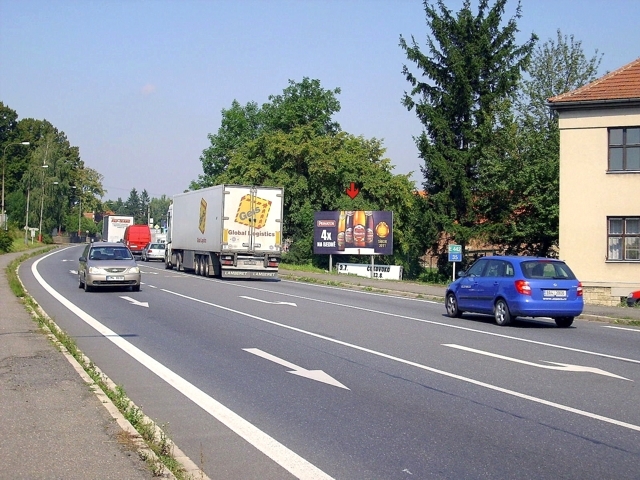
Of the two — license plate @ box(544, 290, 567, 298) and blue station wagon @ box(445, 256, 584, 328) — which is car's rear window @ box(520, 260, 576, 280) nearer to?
blue station wagon @ box(445, 256, 584, 328)

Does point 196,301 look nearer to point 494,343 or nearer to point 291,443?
point 494,343

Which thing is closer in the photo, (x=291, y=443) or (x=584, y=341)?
(x=291, y=443)

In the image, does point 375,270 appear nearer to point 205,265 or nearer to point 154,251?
point 205,265

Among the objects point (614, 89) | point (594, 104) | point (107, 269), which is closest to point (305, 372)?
point (107, 269)

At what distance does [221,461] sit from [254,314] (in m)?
12.8

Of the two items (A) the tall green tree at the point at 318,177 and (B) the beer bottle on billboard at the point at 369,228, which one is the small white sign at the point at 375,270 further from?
(A) the tall green tree at the point at 318,177

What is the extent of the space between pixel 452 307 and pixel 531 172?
23.6m

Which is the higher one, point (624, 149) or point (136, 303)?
point (624, 149)

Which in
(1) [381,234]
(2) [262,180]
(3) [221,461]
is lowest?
(3) [221,461]

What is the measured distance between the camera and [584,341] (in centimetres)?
1545

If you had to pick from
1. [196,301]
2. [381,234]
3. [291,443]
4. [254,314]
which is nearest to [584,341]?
[254,314]

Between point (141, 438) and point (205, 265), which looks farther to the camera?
point (205, 265)

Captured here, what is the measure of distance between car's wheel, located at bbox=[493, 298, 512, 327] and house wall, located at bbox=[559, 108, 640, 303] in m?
14.9

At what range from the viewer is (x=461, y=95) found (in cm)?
4781
